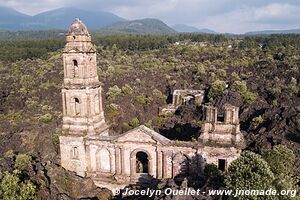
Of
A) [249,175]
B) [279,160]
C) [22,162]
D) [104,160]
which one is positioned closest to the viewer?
[249,175]

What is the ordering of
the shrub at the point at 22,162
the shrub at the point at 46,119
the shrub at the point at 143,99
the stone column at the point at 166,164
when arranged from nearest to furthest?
the stone column at the point at 166,164 < the shrub at the point at 22,162 < the shrub at the point at 46,119 < the shrub at the point at 143,99

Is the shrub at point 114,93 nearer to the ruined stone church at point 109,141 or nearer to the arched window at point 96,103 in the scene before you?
the arched window at point 96,103

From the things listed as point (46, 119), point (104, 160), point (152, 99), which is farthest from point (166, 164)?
point (152, 99)

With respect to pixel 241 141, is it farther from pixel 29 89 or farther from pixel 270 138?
pixel 29 89

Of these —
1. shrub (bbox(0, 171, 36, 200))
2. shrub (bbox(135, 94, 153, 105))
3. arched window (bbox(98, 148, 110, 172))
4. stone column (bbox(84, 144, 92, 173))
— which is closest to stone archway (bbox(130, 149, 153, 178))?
arched window (bbox(98, 148, 110, 172))

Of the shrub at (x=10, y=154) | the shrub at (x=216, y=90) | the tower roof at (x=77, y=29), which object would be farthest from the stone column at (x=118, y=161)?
the shrub at (x=216, y=90)

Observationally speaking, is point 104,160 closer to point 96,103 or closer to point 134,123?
point 96,103
